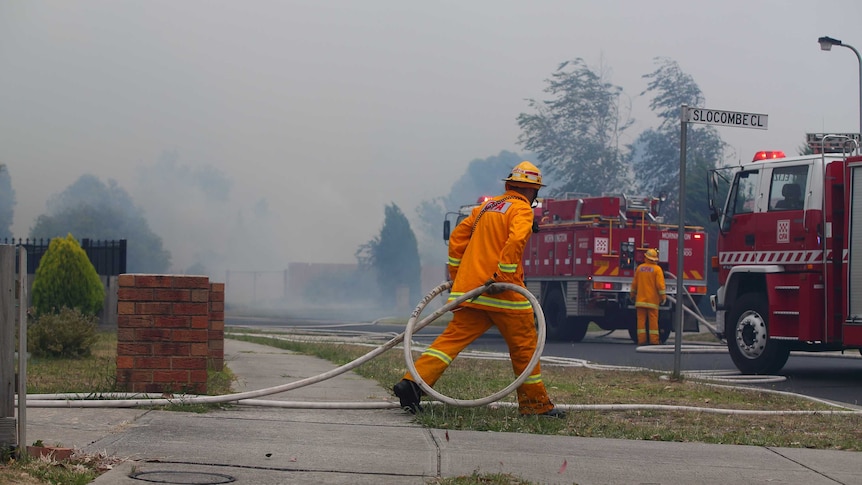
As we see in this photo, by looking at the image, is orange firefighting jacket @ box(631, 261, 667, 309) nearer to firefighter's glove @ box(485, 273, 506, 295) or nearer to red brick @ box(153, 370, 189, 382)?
firefighter's glove @ box(485, 273, 506, 295)

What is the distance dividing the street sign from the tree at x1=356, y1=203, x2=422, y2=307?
135 feet

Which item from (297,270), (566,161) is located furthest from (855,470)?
(566,161)

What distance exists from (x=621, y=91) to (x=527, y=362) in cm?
5470

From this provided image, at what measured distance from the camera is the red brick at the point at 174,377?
24.8 ft

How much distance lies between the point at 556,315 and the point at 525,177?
1402cm

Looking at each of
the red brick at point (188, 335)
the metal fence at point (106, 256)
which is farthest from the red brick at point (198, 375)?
→ the metal fence at point (106, 256)

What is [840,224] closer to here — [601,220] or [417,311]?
[417,311]

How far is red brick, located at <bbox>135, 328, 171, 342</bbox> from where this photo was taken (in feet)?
24.8

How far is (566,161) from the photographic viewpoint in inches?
2376

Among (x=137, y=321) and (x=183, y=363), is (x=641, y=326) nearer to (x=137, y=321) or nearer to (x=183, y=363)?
(x=183, y=363)

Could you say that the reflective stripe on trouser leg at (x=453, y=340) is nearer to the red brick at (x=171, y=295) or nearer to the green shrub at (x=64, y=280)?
the red brick at (x=171, y=295)

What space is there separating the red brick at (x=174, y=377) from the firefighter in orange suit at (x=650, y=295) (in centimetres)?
1273

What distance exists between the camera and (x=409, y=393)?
7.28 metres

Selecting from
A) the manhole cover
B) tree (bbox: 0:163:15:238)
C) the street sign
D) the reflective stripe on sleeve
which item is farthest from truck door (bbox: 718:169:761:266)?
tree (bbox: 0:163:15:238)
